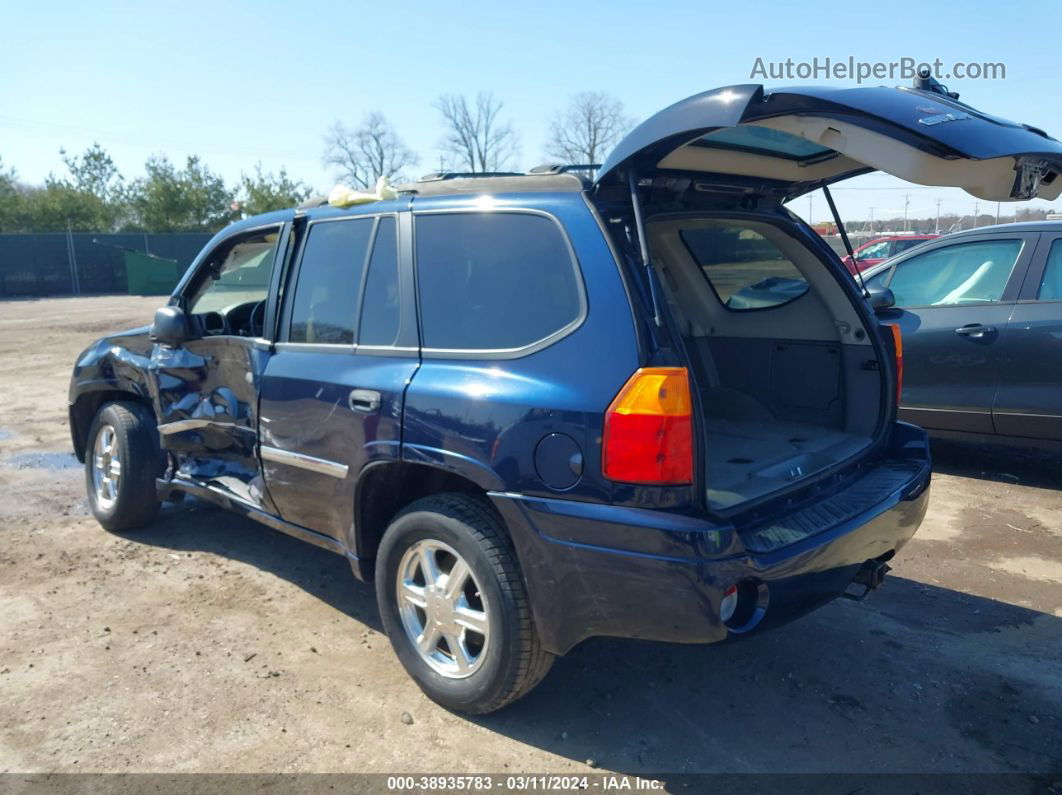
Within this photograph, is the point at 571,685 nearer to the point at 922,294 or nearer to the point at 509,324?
the point at 509,324

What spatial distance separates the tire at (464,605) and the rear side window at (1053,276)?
4.69 metres

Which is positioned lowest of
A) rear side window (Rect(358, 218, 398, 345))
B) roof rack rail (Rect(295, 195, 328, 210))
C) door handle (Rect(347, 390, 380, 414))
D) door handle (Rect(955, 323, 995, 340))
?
door handle (Rect(955, 323, 995, 340))

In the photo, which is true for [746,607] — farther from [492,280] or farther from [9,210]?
[9,210]

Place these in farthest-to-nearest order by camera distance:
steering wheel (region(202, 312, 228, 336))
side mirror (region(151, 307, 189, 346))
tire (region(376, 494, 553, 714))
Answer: steering wheel (region(202, 312, 228, 336)) < side mirror (region(151, 307, 189, 346)) < tire (region(376, 494, 553, 714))

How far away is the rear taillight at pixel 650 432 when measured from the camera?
2.49 meters

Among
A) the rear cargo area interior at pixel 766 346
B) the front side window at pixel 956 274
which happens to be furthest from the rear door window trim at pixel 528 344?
the front side window at pixel 956 274

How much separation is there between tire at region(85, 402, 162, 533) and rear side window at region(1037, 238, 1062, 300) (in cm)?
583

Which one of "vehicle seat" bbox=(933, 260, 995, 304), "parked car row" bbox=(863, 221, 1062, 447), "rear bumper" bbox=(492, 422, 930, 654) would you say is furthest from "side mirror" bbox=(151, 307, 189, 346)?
"vehicle seat" bbox=(933, 260, 995, 304)


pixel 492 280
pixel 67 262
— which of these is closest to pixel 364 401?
pixel 492 280

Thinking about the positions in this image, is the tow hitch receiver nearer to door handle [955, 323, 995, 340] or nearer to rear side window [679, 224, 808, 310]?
rear side window [679, 224, 808, 310]

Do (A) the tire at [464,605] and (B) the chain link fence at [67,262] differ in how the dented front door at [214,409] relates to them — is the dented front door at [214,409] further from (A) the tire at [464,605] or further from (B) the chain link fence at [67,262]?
(B) the chain link fence at [67,262]

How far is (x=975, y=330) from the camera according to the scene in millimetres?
5812

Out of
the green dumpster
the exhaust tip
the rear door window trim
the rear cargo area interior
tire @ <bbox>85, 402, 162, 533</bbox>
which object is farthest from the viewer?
the green dumpster

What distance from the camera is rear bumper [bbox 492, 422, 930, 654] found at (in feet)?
8.08
